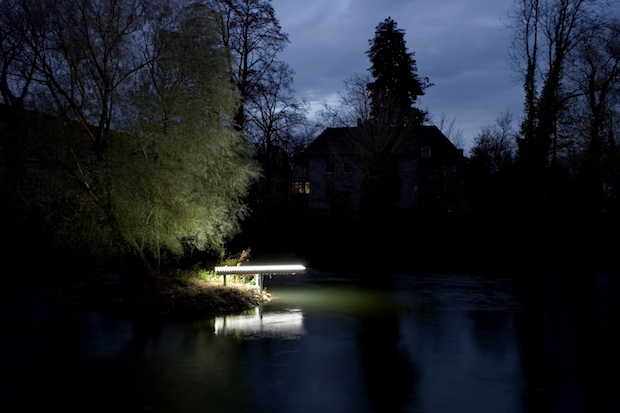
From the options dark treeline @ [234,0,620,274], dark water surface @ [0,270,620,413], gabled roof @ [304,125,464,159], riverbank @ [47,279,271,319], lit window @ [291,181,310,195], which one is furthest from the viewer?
lit window @ [291,181,310,195]

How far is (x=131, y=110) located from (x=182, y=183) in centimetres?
218

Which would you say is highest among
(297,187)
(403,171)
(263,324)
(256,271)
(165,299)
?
(403,171)

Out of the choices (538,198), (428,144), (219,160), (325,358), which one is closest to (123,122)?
(219,160)

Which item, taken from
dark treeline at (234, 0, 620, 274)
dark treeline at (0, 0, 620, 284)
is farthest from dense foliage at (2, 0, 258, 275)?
dark treeline at (234, 0, 620, 274)

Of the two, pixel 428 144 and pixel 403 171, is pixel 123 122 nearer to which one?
pixel 403 171

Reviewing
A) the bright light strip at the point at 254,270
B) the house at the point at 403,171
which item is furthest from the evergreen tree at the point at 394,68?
the bright light strip at the point at 254,270

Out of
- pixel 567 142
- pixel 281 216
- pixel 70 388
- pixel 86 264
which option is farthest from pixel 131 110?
pixel 567 142

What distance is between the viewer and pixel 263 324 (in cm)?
1118

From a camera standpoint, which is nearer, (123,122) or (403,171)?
(123,122)

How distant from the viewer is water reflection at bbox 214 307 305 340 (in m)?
10.3

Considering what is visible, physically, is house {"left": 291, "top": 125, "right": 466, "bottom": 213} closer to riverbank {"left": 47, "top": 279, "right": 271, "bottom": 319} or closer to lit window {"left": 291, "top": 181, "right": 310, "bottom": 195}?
lit window {"left": 291, "top": 181, "right": 310, "bottom": 195}

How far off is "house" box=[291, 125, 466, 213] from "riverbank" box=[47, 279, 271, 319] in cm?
1744

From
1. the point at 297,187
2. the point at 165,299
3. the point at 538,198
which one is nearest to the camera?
the point at 165,299

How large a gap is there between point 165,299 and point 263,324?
286cm
